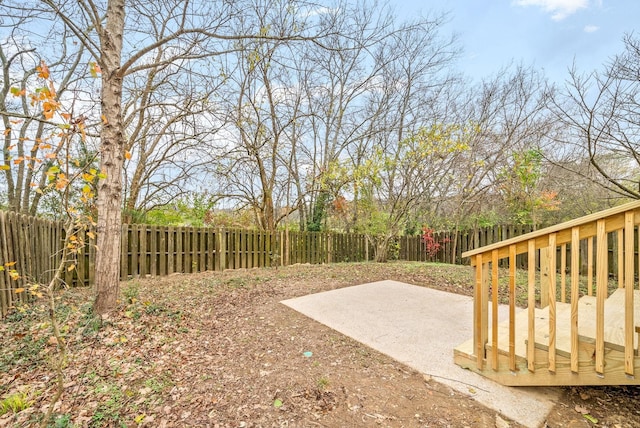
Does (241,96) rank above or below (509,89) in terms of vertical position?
below

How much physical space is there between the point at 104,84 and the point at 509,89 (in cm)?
1149

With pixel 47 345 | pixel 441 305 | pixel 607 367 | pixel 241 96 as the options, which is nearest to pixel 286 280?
pixel 441 305

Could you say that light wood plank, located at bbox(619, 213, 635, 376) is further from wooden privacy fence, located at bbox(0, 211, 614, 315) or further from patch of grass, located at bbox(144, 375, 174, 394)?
wooden privacy fence, located at bbox(0, 211, 614, 315)

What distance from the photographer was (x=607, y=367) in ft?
5.12

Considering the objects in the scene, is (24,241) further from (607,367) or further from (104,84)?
(607,367)

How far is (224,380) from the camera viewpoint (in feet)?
6.82

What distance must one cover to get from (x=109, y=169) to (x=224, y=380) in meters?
2.72

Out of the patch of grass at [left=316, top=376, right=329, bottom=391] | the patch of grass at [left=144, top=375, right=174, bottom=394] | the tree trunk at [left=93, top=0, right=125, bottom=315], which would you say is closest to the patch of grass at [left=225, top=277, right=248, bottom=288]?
the tree trunk at [left=93, top=0, right=125, bottom=315]

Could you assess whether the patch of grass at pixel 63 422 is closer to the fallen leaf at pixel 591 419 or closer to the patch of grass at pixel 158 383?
the patch of grass at pixel 158 383

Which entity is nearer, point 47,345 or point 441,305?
point 47,345

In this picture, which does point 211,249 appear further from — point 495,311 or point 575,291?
point 575,291

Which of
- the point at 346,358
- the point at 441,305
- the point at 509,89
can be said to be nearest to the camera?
the point at 346,358

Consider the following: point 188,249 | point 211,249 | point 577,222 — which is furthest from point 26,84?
point 577,222

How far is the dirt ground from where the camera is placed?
1.66 m
